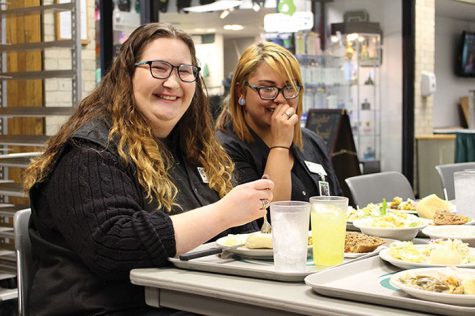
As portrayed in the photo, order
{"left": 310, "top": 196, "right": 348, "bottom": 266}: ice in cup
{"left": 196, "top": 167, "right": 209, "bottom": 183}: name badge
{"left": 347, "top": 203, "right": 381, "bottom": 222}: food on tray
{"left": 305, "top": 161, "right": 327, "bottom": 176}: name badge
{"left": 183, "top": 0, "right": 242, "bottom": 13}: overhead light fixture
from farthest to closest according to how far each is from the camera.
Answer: {"left": 183, "top": 0, "right": 242, "bottom": 13}: overhead light fixture < {"left": 305, "top": 161, "right": 327, "bottom": 176}: name badge < {"left": 347, "top": 203, "right": 381, "bottom": 222}: food on tray < {"left": 196, "top": 167, "right": 209, "bottom": 183}: name badge < {"left": 310, "top": 196, "right": 348, "bottom": 266}: ice in cup

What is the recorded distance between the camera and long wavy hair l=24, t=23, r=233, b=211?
6.81 ft

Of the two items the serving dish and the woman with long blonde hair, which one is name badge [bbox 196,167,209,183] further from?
the woman with long blonde hair

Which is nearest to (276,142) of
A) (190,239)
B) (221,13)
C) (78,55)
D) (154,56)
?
(154,56)

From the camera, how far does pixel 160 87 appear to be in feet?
7.38

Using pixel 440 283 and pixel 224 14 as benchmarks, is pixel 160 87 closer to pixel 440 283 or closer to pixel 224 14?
pixel 440 283

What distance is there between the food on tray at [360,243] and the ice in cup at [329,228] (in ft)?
0.49

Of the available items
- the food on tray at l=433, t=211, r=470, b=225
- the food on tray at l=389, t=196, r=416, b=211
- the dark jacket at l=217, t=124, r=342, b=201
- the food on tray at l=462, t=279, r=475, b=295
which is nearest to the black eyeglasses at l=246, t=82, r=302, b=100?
the dark jacket at l=217, t=124, r=342, b=201

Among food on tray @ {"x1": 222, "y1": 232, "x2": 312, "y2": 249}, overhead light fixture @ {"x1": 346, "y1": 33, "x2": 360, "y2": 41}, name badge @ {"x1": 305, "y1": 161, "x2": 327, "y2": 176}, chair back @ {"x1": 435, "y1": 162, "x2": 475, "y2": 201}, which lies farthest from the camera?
overhead light fixture @ {"x1": 346, "y1": 33, "x2": 360, "y2": 41}

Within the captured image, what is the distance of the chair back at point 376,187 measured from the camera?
3436 mm

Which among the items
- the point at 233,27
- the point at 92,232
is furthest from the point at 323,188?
the point at 233,27

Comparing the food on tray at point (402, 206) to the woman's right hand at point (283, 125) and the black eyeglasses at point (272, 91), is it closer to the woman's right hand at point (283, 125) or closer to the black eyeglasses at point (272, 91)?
the woman's right hand at point (283, 125)

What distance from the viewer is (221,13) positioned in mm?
7348

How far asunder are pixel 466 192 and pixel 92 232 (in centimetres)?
149

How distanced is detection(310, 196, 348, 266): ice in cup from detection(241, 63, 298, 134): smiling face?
4.26 feet
